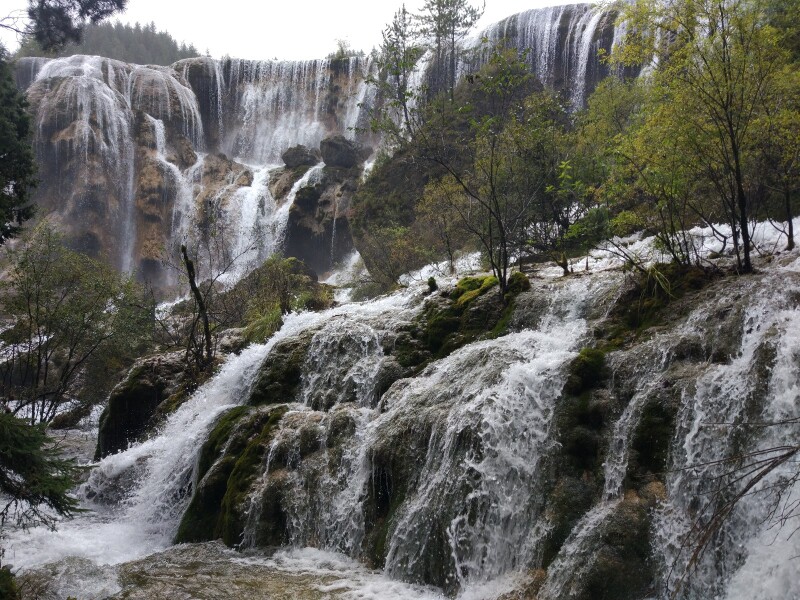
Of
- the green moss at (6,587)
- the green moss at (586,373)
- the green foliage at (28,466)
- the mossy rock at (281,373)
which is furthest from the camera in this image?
the mossy rock at (281,373)

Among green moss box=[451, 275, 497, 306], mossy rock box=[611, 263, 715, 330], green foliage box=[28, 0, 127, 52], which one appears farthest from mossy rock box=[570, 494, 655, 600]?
green foliage box=[28, 0, 127, 52]

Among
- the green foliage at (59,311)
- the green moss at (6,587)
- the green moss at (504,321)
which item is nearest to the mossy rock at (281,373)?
the green moss at (504,321)

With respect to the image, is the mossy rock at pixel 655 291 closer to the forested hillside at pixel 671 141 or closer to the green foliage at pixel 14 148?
the forested hillside at pixel 671 141

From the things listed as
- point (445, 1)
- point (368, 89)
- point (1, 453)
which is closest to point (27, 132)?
point (1, 453)

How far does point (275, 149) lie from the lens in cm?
4506

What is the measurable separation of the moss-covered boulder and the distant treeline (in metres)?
68.8

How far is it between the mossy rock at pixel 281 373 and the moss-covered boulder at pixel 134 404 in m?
3.46

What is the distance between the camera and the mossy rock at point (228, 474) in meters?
9.28

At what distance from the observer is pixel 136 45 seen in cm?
7575

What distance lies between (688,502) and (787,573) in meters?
1.08

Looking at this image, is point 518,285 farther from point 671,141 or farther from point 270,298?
point 270,298

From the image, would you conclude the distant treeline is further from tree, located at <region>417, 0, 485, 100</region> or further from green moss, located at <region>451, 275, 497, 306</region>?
green moss, located at <region>451, 275, 497, 306</region>

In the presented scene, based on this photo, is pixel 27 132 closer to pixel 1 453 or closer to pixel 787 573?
pixel 1 453

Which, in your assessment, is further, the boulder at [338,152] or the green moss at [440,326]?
the boulder at [338,152]
